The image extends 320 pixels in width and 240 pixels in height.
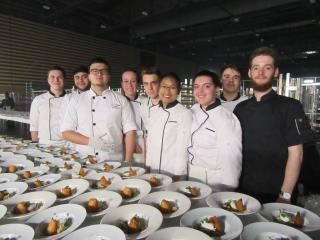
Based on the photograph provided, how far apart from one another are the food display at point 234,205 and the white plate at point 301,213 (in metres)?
0.08

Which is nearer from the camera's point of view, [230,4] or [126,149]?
[126,149]

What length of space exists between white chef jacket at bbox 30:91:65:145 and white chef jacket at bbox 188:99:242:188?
1885 millimetres

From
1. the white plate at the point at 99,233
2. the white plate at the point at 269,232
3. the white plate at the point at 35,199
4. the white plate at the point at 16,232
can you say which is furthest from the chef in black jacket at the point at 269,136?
the white plate at the point at 16,232

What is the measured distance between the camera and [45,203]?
3.72ft

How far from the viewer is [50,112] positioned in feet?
10.1

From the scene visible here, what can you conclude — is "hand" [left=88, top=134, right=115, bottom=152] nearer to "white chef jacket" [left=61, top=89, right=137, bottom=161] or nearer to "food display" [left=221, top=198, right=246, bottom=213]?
"white chef jacket" [left=61, top=89, right=137, bottom=161]

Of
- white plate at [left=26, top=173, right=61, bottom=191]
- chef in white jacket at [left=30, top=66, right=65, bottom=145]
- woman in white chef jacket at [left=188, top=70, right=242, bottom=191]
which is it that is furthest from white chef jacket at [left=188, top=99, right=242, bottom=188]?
chef in white jacket at [left=30, top=66, right=65, bottom=145]

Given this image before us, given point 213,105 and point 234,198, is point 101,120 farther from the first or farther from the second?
point 234,198

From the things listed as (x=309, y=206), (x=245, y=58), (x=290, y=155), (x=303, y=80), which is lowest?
(x=309, y=206)

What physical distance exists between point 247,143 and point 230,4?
684cm

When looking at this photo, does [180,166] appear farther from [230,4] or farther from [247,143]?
[230,4]

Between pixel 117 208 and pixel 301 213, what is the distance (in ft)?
2.50

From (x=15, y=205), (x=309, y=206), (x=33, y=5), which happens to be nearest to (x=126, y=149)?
(x=15, y=205)

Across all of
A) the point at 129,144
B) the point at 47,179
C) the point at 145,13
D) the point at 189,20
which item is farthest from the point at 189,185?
the point at 189,20
